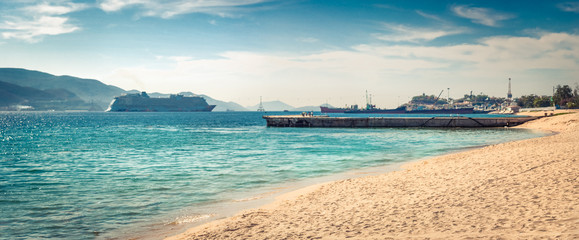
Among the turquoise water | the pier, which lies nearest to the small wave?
the turquoise water

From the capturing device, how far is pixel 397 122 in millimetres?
66000

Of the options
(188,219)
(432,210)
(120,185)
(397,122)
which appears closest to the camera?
(432,210)

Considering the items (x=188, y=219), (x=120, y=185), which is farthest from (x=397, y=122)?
(x=188, y=219)

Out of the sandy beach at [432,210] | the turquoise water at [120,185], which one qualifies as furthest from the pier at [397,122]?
the sandy beach at [432,210]

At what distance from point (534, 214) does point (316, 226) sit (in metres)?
4.09

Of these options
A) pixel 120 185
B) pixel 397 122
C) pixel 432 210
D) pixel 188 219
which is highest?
pixel 397 122

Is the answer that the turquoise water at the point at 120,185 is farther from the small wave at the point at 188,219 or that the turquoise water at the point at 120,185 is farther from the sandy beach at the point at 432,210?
the sandy beach at the point at 432,210

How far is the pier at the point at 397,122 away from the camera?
203ft

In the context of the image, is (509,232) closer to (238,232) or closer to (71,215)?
(238,232)

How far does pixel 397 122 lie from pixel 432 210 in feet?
200

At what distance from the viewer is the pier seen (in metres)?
61.8

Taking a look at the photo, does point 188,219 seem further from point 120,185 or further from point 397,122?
point 397,122

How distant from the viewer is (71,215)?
A: 9711 mm

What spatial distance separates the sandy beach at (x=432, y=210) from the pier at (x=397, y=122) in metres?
54.6
